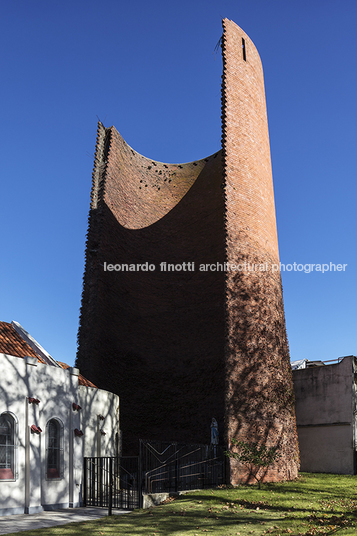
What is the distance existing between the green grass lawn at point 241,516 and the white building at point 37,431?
80.5 inches

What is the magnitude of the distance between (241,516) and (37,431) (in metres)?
5.19

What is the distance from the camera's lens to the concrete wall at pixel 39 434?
11188 millimetres

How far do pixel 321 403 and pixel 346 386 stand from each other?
1.46 metres

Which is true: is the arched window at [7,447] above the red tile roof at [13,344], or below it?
below

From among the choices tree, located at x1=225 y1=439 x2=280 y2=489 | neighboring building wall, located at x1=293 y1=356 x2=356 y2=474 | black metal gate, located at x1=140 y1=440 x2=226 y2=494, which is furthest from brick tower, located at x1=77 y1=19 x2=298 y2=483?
neighboring building wall, located at x1=293 y1=356 x2=356 y2=474

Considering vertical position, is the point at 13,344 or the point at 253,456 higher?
the point at 13,344

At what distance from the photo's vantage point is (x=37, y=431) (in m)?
11.7

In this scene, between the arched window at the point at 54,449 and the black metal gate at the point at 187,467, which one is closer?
the arched window at the point at 54,449

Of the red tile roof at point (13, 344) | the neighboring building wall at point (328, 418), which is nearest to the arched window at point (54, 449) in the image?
the red tile roof at point (13, 344)

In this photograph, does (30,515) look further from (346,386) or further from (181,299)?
(181,299)

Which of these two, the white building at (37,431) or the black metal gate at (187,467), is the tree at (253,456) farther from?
the white building at (37,431)

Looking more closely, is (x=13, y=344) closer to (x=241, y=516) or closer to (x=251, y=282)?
(x=241, y=516)

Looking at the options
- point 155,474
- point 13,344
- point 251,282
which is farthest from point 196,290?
point 155,474

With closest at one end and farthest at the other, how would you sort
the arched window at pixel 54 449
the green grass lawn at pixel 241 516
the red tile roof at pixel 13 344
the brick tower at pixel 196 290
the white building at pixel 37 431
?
the green grass lawn at pixel 241 516 < the white building at pixel 37 431 < the arched window at pixel 54 449 < the red tile roof at pixel 13 344 < the brick tower at pixel 196 290
